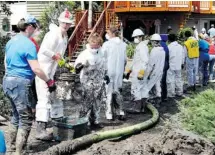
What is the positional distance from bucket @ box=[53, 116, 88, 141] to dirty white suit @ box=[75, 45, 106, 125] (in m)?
0.82

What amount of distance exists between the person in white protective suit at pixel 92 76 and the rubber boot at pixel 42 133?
3.54 feet

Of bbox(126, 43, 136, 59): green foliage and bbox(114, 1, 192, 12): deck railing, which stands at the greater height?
bbox(114, 1, 192, 12): deck railing

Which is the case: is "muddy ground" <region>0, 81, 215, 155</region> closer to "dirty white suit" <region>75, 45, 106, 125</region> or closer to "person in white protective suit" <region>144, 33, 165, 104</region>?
"dirty white suit" <region>75, 45, 106, 125</region>

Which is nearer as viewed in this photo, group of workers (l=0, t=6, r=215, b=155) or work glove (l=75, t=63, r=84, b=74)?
group of workers (l=0, t=6, r=215, b=155)

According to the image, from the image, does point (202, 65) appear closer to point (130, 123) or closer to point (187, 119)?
point (130, 123)

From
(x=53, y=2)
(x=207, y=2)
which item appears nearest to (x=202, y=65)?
(x=53, y=2)

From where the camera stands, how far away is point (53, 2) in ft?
92.9

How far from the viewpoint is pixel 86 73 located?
28.6 feet

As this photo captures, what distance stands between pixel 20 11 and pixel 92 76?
26662 millimetres

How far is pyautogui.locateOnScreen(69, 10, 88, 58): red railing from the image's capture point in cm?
2486

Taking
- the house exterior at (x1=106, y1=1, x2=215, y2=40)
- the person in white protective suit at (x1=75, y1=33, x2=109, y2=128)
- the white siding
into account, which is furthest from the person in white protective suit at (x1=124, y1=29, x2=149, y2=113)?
the white siding

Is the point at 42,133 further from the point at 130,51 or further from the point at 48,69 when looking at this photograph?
the point at 130,51

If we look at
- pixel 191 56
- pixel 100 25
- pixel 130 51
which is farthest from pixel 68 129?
pixel 100 25

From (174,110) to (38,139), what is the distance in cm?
429
